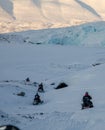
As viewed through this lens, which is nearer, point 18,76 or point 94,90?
point 94,90

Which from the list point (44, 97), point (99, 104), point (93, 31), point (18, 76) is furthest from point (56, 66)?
point (93, 31)

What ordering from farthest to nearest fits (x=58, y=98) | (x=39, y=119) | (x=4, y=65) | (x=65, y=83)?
(x=4, y=65) → (x=65, y=83) → (x=58, y=98) → (x=39, y=119)

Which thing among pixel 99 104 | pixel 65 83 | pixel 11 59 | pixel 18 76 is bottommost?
pixel 11 59

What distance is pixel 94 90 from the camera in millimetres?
35219

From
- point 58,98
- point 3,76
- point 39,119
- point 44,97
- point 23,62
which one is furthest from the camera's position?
point 23,62

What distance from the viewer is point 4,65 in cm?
6788

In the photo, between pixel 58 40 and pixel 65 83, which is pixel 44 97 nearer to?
pixel 65 83

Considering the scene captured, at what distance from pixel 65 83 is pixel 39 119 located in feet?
59.2

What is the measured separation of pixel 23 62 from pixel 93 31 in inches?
5008

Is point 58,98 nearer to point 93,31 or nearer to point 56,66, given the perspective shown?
point 56,66

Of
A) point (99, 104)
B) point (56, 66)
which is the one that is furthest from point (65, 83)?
point (56, 66)

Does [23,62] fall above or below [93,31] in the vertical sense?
above

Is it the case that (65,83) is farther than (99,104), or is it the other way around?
(65,83)

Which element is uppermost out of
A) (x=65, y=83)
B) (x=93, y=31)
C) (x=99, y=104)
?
(x=99, y=104)
